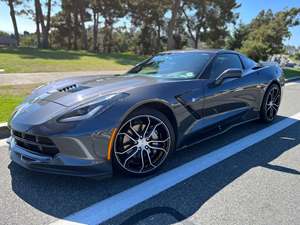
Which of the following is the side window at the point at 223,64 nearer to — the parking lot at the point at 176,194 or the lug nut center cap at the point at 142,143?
the parking lot at the point at 176,194

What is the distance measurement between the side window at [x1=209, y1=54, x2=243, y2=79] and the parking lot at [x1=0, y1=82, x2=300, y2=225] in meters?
1.06

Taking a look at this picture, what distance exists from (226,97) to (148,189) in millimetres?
1877

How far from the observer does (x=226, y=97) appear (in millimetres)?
4277

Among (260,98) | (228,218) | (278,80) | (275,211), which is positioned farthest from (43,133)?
(278,80)

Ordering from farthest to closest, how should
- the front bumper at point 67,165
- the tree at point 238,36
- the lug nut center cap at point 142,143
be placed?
1. the tree at point 238,36
2. the lug nut center cap at point 142,143
3. the front bumper at point 67,165

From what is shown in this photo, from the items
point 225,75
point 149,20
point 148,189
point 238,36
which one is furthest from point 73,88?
point 149,20

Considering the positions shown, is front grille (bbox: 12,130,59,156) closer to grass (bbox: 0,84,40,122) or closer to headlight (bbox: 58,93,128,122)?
headlight (bbox: 58,93,128,122)

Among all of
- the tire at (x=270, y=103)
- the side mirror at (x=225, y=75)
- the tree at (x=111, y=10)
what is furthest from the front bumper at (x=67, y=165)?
the tree at (x=111, y=10)

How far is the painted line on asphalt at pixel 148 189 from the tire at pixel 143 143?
18 cm

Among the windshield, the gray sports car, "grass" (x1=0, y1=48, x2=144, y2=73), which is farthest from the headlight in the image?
"grass" (x1=0, y1=48, x2=144, y2=73)

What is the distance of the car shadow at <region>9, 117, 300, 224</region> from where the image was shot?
2703 mm

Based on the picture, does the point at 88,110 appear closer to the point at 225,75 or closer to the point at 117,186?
the point at 117,186

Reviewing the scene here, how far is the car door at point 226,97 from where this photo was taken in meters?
3.99

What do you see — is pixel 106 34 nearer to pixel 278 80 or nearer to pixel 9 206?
pixel 278 80
